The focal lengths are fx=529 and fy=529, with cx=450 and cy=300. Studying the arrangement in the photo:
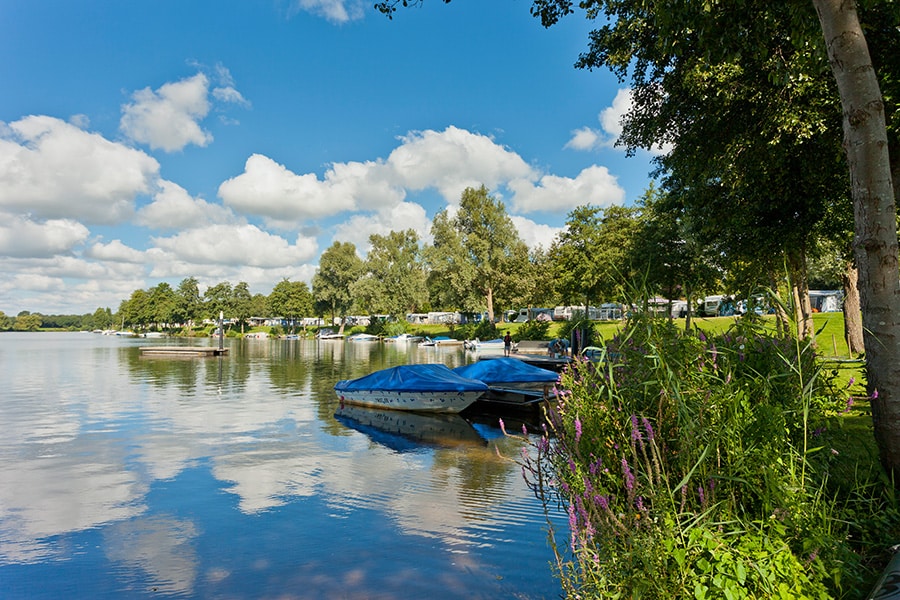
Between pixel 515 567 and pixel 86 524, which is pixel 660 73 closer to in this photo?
pixel 515 567

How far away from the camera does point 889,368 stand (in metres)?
4.36

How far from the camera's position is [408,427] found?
16.9 meters

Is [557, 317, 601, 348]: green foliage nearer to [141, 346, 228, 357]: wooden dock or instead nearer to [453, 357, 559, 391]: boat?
[453, 357, 559, 391]: boat

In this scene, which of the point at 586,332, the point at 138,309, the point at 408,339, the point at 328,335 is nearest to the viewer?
the point at 586,332

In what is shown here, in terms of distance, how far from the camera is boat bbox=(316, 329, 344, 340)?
311 feet

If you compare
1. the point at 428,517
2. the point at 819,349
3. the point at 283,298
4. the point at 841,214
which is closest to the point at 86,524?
the point at 428,517

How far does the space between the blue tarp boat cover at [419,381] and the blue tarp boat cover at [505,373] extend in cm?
106


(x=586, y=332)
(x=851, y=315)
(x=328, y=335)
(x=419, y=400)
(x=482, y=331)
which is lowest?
(x=328, y=335)

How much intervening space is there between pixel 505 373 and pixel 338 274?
237 feet

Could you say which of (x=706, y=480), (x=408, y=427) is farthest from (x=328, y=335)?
(x=706, y=480)

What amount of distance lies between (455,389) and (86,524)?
11066 mm

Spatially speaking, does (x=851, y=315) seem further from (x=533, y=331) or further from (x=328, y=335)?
(x=328, y=335)

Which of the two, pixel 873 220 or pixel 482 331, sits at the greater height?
pixel 873 220

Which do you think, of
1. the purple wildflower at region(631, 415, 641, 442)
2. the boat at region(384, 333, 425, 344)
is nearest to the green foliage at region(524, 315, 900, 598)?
the purple wildflower at region(631, 415, 641, 442)
